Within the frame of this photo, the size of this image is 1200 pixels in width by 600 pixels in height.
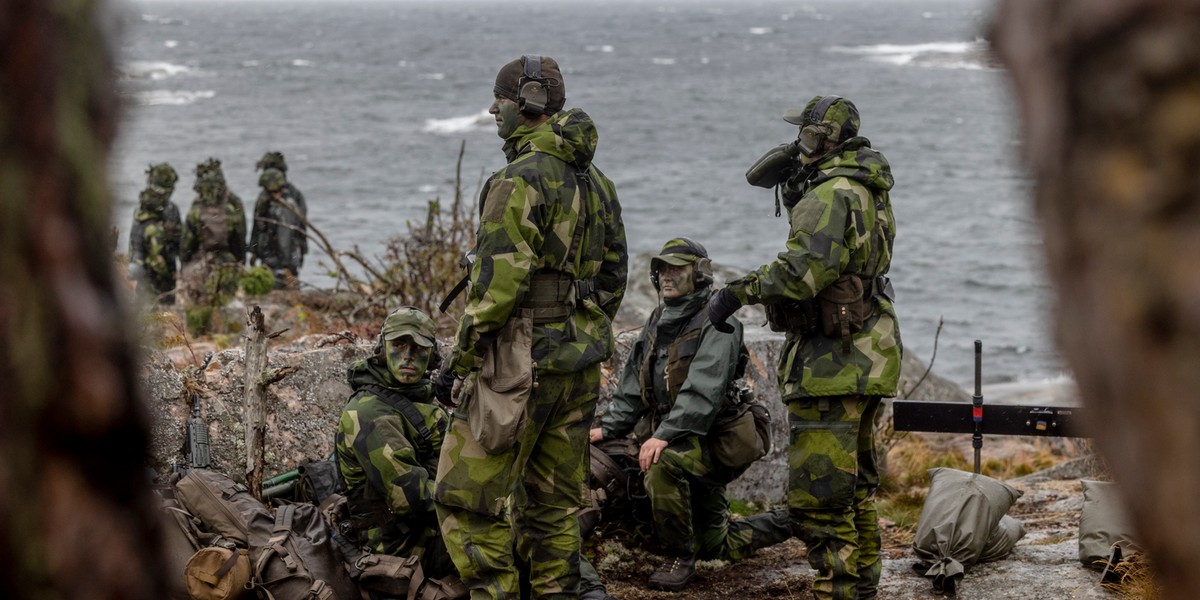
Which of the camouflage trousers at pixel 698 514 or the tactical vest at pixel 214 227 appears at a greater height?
the tactical vest at pixel 214 227

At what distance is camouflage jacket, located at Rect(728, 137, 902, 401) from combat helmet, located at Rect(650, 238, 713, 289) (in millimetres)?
755

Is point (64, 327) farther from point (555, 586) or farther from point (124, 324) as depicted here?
point (555, 586)

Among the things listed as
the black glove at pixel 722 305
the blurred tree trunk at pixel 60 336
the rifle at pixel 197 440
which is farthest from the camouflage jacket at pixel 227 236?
the blurred tree trunk at pixel 60 336

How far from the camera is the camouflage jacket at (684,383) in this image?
6570 millimetres

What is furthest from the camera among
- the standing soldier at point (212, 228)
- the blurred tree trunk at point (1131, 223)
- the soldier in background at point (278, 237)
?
the soldier in background at point (278, 237)

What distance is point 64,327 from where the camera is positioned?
109 cm

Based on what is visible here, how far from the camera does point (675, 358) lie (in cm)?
680

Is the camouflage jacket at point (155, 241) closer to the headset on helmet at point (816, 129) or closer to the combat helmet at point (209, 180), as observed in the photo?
the combat helmet at point (209, 180)

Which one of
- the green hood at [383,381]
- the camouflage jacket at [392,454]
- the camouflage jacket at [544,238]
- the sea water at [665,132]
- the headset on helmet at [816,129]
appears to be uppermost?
the headset on helmet at [816,129]

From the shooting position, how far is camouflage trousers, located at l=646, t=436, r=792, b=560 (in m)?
6.80

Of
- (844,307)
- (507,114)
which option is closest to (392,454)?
(507,114)

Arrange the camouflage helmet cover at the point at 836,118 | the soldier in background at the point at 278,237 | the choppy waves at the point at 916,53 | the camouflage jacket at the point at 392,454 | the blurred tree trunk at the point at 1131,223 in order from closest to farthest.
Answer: the blurred tree trunk at the point at 1131,223 → the camouflage jacket at the point at 392,454 → the camouflage helmet cover at the point at 836,118 → the soldier in background at the point at 278,237 → the choppy waves at the point at 916,53

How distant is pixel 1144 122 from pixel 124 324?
0.81 m

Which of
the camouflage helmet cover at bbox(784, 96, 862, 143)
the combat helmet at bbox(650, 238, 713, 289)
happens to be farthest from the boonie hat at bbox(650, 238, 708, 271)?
the camouflage helmet cover at bbox(784, 96, 862, 143)
